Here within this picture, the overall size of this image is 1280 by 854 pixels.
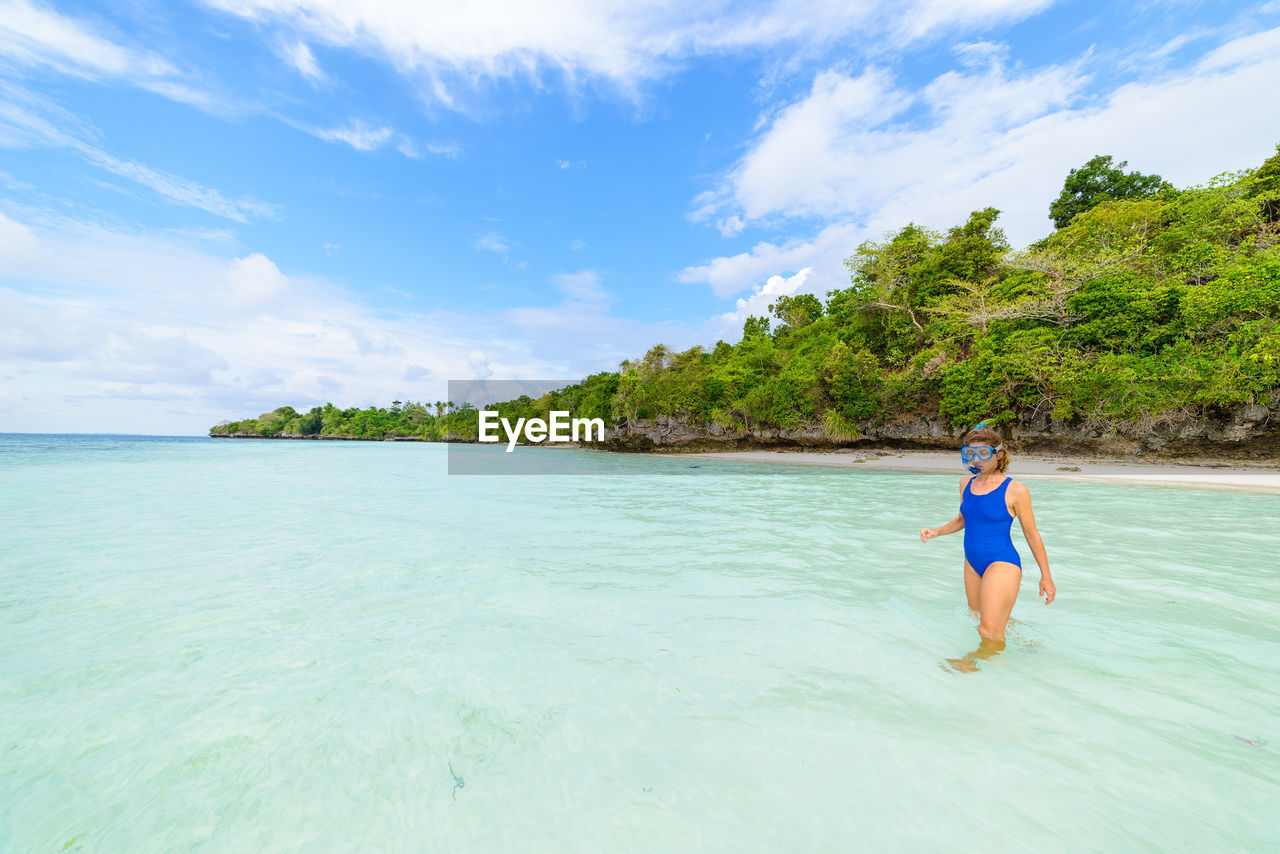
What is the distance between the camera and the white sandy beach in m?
15.3

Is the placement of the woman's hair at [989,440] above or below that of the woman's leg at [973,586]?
above

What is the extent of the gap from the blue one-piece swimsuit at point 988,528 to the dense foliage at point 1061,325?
2143 cm

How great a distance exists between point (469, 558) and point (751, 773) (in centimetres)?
532

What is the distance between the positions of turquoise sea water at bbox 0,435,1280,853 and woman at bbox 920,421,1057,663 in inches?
23.7

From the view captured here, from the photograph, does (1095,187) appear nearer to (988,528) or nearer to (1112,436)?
(1112,436)

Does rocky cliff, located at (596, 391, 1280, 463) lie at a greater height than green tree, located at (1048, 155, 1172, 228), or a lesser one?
lesser

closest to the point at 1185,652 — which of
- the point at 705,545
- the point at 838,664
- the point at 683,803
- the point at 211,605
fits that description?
the point at 838,664

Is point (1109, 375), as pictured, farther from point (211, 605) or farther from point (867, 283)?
point (211, 605)

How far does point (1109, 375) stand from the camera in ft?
61.8

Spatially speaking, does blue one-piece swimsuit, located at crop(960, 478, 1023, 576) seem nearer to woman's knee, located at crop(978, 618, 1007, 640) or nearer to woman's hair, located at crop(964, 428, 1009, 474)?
woman's hair, located at crop(964, 428, 1009, 474)

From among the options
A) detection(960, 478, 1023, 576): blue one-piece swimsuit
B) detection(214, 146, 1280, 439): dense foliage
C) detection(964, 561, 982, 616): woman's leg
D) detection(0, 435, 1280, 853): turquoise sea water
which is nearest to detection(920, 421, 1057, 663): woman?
detection(960, 478, 1023, 576): blue one-piece swimsuit

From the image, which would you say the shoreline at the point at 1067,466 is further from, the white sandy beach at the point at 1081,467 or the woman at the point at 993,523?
the woman at the point at 993,523

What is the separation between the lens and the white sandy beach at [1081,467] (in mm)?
15258

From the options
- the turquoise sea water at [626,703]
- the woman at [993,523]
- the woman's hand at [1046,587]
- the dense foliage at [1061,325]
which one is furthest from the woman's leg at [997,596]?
the dense foliage at [1061,325]
